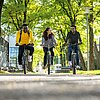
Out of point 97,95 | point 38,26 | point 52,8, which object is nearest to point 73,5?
point 52,8

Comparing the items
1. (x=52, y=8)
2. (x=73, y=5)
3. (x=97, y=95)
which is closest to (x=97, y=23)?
(x=73, y=5)

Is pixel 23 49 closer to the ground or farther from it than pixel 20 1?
closer to the ground

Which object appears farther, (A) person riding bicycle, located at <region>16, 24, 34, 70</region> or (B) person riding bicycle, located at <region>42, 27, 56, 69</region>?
(B) person riding bicycle, located at <region>42, 27, 56, 69</region>

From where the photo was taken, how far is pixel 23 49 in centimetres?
1561

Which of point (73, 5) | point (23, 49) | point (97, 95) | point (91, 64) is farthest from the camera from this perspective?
point (73, 5)

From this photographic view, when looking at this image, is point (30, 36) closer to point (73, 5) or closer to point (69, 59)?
point (69, 59)

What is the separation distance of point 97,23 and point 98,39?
17965 mm

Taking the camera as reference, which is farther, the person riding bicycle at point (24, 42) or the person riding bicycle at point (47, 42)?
the person riding bicycle at point (47, 42)

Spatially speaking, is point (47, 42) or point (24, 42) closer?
point (24, 42)

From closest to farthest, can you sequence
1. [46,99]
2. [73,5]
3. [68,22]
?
[46,99] < [73,5] < [68,22]

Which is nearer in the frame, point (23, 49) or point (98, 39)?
point (23, 49)

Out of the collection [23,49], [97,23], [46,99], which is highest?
[97,23]

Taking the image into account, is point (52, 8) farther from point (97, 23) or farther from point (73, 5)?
point (97, 23)

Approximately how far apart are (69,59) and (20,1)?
21018 mm
